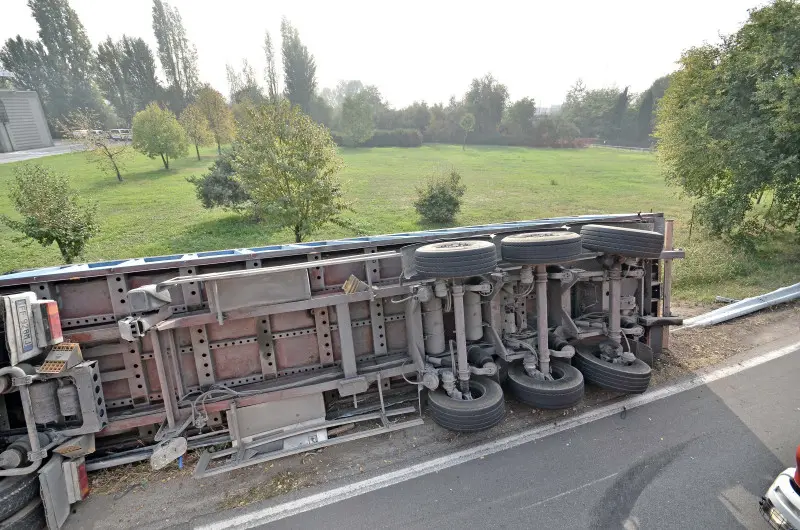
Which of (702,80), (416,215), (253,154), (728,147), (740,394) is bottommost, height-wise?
(740,394)

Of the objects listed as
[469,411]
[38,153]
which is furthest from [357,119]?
[469,411]

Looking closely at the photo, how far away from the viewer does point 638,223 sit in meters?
5.97

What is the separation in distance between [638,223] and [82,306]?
23.6 ft

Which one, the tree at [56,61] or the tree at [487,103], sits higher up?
the tree at [56,61]

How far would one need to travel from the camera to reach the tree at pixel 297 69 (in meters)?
58.4

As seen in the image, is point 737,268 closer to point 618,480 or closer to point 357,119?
point 618,480

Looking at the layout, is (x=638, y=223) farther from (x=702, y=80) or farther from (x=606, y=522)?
(x=702, y=80)

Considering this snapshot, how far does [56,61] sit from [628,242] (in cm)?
7285

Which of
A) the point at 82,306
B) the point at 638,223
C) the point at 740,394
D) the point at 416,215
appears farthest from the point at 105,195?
the point at 740,394

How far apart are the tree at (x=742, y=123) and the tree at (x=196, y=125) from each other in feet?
110

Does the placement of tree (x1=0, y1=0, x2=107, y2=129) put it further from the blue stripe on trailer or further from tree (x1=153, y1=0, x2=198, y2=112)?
the blue stripe on trailer

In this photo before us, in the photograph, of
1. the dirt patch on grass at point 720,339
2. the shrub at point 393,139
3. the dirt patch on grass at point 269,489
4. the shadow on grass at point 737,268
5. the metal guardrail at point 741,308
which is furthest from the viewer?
the shrub at point 393,139

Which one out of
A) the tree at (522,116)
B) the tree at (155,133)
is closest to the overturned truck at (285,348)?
the tree at (155,133)

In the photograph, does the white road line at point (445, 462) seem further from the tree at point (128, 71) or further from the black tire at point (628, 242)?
the tree at point (128, 71)
